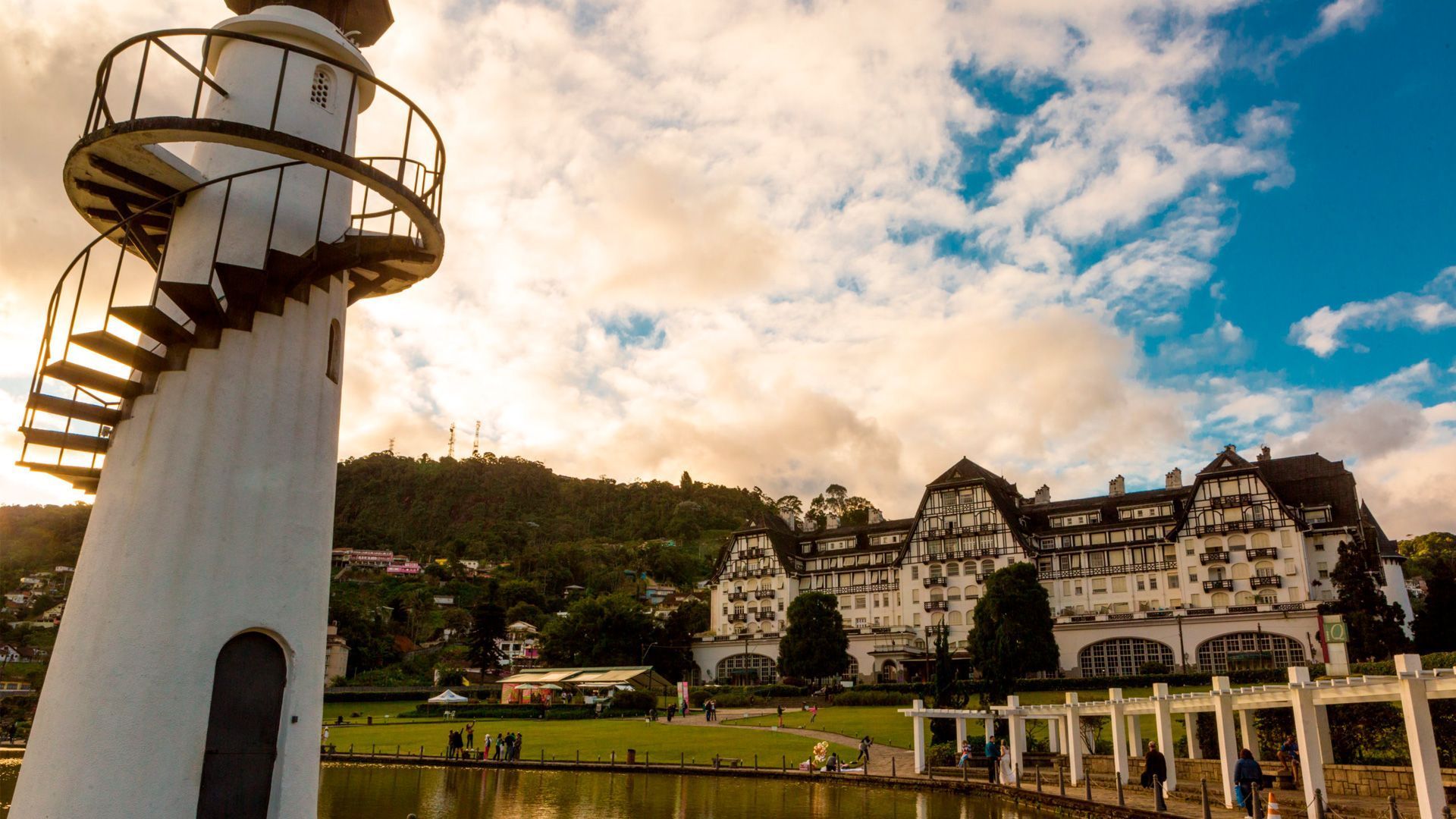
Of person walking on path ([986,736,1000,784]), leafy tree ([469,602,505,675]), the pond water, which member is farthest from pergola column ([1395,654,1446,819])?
leafy tree ([469,602,505,675])

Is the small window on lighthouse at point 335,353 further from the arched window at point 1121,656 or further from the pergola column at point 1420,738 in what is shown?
the arched window at point 1121,656

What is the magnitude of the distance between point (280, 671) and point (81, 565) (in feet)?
6.44

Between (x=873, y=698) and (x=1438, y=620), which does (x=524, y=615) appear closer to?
(x=873, y=698)

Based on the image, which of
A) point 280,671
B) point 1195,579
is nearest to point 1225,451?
point 1195,579

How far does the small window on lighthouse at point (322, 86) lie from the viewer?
33.0 feet

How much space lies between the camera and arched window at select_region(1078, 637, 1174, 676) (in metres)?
67.0

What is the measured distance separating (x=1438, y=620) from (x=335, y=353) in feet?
230

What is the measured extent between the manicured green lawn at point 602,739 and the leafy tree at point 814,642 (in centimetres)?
1894

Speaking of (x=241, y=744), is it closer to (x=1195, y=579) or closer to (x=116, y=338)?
(x=116, y=338)

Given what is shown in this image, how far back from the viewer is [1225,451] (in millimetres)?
70500

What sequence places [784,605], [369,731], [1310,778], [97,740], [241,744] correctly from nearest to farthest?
[97,740]
[241,744]
[1310,778]
[369,731]
[784,605]

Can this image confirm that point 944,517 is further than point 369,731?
Yes

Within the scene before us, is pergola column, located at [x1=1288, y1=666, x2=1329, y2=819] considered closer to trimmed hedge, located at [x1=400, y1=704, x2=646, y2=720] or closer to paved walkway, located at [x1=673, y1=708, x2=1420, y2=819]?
paved walkway, located at [x1=673, y1=708, x2=1420, y2=819]

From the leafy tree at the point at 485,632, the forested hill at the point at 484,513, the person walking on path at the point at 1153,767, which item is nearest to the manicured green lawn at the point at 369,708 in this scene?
the leafy tree at the point at 485,632
